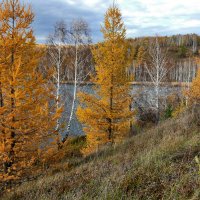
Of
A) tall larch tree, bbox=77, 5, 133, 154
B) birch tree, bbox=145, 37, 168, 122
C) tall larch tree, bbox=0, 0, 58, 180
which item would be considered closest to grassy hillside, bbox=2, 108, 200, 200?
tall larch tree, bbox=0, 0, 58, 180

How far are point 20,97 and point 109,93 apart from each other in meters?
7.01

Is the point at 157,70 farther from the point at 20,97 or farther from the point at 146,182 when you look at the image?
the point at 146,182

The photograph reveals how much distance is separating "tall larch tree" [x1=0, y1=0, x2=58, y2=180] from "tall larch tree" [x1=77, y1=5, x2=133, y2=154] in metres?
5.05

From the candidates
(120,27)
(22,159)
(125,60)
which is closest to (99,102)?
(125,60)

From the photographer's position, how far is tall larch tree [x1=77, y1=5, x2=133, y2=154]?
14055 mm

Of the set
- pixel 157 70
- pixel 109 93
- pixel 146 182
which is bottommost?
pixel 146 182

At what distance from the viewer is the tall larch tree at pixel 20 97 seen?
327 inches

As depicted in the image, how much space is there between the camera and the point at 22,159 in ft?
29.2

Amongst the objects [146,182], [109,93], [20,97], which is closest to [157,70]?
[109,93]

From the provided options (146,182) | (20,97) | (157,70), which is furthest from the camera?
(157,70)

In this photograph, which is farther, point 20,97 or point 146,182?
point 20,97

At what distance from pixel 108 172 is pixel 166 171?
1303 millimetres

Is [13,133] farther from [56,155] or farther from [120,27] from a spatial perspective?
[120,27]

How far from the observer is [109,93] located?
47.2 feet
